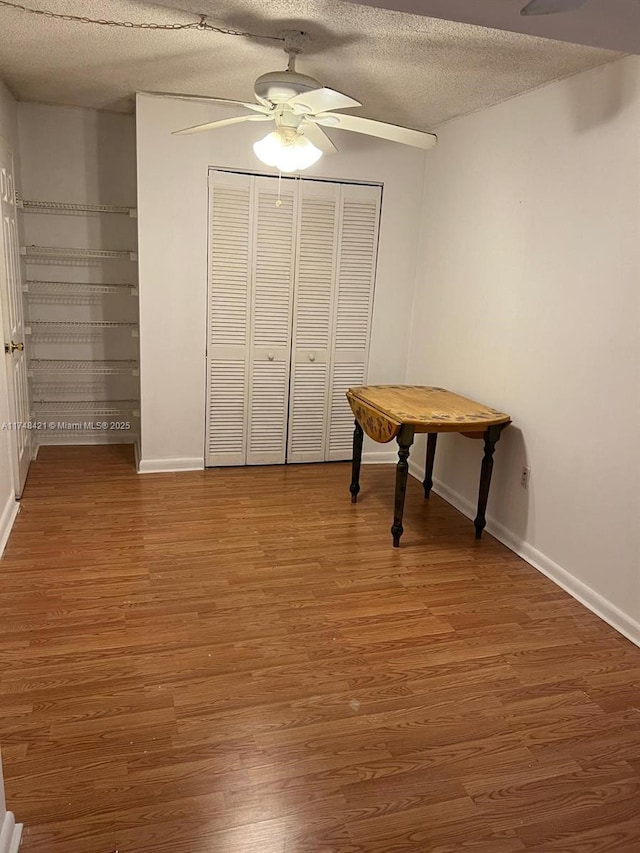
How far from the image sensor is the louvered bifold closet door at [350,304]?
4402mm

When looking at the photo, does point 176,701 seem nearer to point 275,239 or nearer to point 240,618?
point 240,618

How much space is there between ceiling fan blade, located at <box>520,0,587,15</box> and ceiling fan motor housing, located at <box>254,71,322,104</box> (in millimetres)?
1567

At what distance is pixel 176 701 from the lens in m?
2.15

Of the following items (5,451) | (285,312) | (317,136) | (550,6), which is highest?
(317,136)

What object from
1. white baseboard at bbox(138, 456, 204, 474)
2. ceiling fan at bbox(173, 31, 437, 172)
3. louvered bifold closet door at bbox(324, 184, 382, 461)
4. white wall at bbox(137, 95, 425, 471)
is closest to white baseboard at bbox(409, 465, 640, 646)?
louvered bifold closet door at bbox(324, 184, 382, 461)

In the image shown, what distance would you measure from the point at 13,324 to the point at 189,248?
1.18 m

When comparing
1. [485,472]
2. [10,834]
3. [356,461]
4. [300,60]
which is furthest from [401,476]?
[10,834]

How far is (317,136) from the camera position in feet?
9.48

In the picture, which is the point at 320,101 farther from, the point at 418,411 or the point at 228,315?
the point at 228,315

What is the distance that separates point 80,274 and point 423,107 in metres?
2.65

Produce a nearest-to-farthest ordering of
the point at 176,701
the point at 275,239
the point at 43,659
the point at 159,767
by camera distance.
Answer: the point at 159,767 < the point at 176,701 < the point at 43,659 < the point at 275,239

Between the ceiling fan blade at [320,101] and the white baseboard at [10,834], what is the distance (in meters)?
2.43

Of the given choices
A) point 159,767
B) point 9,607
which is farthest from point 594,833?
point 9,607

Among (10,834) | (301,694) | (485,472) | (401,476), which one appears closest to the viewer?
(10,834)
